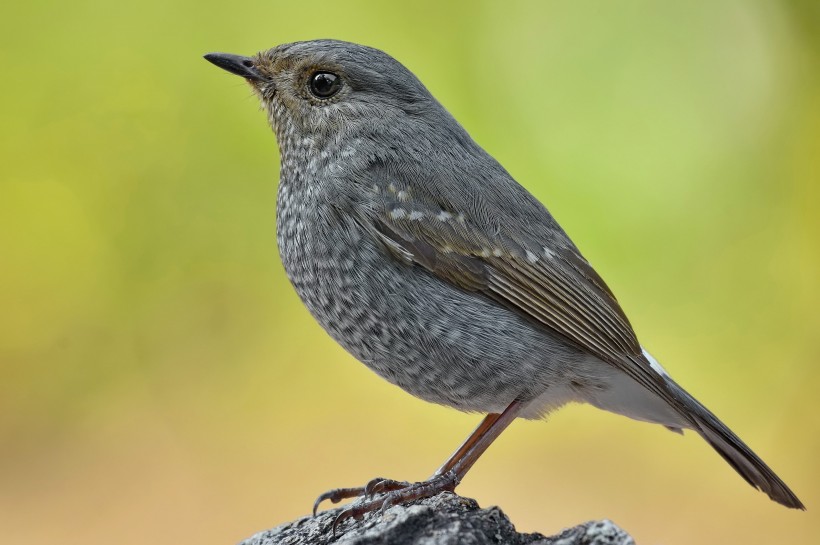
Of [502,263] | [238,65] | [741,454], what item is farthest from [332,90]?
[741,454]

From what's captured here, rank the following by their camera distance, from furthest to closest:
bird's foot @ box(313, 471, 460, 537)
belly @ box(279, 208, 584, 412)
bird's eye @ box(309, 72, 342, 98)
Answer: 1. bird's eye @ box(309, 72, 342, 98)
2. belly @ box(279, 208, 584, 412)
3. bird's foot @ box(313, 471, 460, 537)

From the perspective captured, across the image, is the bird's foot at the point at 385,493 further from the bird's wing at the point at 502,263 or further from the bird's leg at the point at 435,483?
the bird's wing at the point at 502,263

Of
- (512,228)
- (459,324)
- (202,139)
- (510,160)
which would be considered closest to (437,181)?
(512,228)

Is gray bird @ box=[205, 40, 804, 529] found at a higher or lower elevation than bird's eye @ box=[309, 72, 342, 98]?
lower

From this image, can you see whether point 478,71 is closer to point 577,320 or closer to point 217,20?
point 217,20

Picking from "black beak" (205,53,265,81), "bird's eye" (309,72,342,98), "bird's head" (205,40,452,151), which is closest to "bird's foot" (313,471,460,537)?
"bird's head" (205,40,452,151)

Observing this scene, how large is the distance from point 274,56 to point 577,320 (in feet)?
5.23

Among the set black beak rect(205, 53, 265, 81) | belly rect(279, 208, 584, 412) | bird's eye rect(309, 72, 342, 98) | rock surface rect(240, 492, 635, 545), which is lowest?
rock surface rect(240, 492, 635, 545)

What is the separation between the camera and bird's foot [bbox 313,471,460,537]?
10.9ft

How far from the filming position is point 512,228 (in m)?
3.79

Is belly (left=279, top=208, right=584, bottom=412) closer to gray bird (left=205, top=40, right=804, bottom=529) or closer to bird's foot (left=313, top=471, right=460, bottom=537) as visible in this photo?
gray bird (left=205, top=40, right=804, bottom=529)

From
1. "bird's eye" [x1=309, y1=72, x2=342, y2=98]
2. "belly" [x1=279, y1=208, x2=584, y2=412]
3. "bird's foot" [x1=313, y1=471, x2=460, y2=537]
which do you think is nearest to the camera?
"bird's foot" [x1=313, y1=471, x2=460, y2=537]

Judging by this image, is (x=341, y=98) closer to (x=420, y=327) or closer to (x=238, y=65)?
(x=238, y=65)

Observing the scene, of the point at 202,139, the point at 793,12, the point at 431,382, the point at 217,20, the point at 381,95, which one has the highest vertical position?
the point at 793,12
